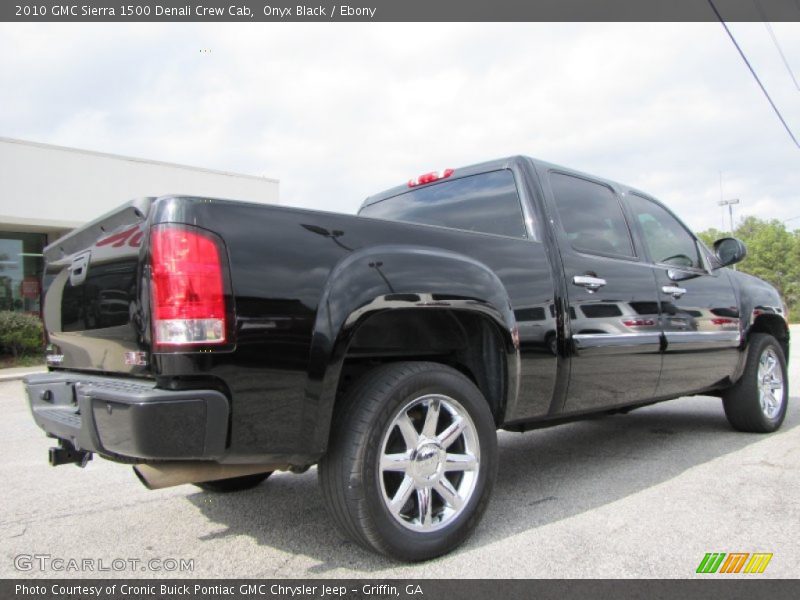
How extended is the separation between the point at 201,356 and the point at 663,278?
3.25 meters

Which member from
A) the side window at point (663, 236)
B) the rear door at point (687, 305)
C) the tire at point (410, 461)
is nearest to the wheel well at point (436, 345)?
the tire at point (410, 461)

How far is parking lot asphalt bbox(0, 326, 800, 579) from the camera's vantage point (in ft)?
8.57

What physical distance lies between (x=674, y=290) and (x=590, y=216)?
0.89 metres

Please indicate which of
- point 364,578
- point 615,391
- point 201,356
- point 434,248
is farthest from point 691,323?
point 201,356

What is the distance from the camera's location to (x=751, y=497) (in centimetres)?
344

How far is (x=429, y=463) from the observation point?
267 cm

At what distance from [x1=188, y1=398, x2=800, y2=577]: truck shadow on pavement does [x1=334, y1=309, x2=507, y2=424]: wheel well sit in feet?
2.15

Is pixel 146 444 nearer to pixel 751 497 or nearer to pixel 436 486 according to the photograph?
pixel 436 486

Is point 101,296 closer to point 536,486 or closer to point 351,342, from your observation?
point 351,342

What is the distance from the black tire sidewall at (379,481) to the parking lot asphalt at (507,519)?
0.09 metres

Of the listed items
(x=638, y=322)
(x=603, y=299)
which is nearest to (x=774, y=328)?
(x=638, y=322)

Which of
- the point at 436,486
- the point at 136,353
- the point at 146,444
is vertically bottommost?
the point at 436,486

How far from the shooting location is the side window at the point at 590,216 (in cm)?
377

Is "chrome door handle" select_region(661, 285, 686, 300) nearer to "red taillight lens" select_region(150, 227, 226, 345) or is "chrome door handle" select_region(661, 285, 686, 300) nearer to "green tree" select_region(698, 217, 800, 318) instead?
"red taillight lens" select_region(150, 227, 226, 345)
